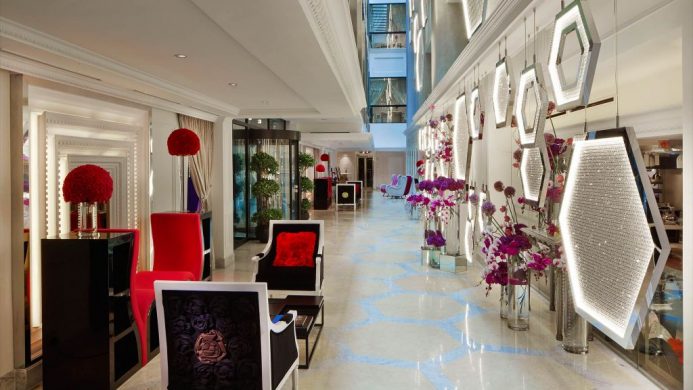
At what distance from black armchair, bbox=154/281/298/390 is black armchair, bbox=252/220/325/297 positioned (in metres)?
2.41

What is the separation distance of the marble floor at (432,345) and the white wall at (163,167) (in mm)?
1365

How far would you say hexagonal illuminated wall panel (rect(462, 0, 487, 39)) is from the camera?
5268 mm

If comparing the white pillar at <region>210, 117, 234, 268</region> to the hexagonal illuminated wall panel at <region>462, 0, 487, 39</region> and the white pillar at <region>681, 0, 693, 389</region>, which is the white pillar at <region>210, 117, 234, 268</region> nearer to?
the hexagonal illuminated wall panel at <region>462, 0, 487, 39</region>

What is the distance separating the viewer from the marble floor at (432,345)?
3438mm

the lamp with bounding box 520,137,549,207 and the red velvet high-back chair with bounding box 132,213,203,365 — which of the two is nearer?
the lamp with bounding box 520,137,549,207

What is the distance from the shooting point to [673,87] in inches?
138

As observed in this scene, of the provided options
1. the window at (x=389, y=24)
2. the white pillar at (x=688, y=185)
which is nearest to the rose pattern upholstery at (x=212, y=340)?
the white pillar at (x=688, y=185)

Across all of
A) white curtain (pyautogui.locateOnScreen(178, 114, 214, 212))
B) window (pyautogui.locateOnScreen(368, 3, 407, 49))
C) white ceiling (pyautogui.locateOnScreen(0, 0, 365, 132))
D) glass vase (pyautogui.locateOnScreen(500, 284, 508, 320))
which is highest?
window (pyautogui.locateOnScreen(368, 3, 407, 49))

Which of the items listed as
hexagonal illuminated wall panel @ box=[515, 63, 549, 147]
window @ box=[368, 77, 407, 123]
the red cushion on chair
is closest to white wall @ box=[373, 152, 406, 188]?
window @ box=[368, 77, 407, 123]

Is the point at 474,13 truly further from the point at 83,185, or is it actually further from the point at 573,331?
the point at 83,185

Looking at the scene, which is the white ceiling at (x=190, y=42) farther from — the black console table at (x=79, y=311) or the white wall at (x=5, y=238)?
the black console table at (x=79, y=311)

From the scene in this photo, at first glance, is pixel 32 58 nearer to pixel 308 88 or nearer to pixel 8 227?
pixel 8 227

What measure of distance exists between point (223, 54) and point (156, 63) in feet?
2.53

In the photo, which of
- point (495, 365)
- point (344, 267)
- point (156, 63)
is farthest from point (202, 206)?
point (495, 365)
